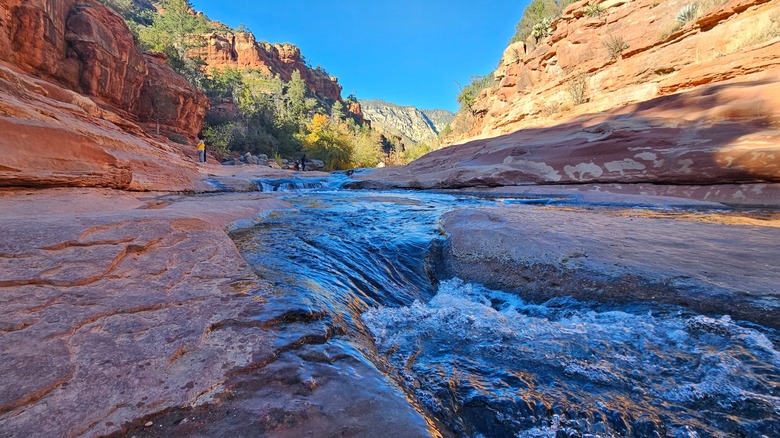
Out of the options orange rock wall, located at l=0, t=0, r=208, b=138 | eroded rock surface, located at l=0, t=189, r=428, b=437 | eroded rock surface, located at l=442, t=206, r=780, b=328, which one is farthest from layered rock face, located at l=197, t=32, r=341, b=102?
eroded rock surface, located at l=0, t=189, r=428, b=437

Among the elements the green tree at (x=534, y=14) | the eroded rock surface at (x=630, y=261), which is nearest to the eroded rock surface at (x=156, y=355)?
the eroded rock surface at (x=630, y=261)

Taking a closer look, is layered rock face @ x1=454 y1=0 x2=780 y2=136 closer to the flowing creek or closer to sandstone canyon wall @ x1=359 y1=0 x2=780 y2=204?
sandstone canyon wall @ x1=359 y1=0 x2=780 y2=204

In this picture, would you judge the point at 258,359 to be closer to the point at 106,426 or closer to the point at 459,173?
the point at 106,426

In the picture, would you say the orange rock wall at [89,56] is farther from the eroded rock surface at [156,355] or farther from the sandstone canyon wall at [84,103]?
the eroded rock surface at [156,355]

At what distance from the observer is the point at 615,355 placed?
168 centimetres

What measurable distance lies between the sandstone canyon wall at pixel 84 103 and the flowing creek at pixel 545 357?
447 centimetres

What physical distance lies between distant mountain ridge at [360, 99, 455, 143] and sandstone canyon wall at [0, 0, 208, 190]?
130880mm

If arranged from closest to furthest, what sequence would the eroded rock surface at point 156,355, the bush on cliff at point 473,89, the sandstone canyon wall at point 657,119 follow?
the eroded rock surface at point 156,355, the sandstone canyon wall at point 657,119, the bush on cliff at point 473,89

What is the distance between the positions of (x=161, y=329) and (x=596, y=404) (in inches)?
72.9

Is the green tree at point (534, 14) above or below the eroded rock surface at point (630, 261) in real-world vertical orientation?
above

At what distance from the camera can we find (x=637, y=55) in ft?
47.4

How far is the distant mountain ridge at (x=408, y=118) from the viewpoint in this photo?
154 metres

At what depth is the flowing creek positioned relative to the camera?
4.23 ft

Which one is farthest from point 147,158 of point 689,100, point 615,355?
point 689,100
